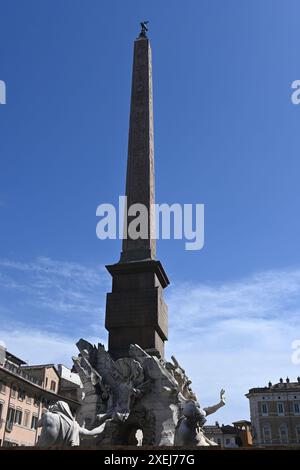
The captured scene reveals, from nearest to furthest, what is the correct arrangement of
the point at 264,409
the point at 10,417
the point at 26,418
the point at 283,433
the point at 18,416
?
the point at 10,417
the point at 18,416
the point at 26,418
the point at 283,433
the point at 264,409

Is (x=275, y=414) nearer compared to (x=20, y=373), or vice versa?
(x=20, y=373)

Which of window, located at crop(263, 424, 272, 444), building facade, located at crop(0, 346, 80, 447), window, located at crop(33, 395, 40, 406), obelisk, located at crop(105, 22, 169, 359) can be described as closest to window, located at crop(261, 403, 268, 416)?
window, located at crop(263, 424, 272, 444)

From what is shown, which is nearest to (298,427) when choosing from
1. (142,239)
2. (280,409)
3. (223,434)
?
(280,409)

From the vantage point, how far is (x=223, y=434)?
157 feet

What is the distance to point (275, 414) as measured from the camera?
43688 mm

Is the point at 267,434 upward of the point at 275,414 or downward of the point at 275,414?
downward

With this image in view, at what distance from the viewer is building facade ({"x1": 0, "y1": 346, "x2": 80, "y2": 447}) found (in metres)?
27.0

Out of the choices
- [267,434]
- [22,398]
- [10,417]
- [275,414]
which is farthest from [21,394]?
[275,414]

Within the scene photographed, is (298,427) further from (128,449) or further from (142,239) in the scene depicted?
(128,449)

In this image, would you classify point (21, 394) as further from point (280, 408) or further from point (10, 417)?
point (280, 408)

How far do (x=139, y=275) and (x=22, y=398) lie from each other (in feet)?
57.2

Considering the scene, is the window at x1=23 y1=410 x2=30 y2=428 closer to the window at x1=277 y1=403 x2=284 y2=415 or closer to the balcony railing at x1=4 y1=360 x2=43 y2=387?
the balcony railing at x1=4 y1=360 x2=43 y2=387

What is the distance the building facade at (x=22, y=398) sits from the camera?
27.0 meters
